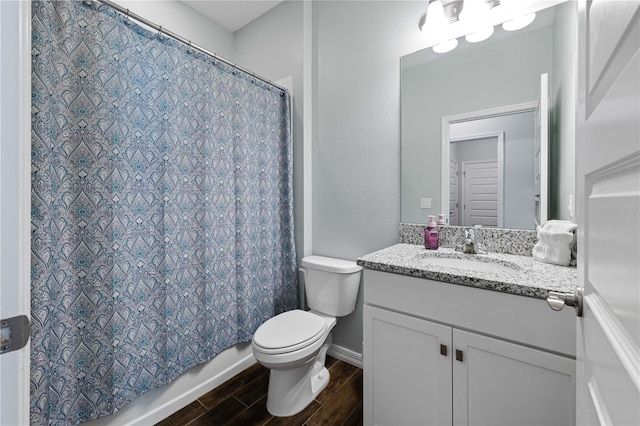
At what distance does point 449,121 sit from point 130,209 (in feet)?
5.59

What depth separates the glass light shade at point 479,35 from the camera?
1380 mm

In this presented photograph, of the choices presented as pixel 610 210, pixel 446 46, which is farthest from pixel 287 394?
pixel 446 46

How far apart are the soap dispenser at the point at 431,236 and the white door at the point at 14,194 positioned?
1.53 metres

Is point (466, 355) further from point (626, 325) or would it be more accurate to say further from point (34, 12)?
point (34, 12)

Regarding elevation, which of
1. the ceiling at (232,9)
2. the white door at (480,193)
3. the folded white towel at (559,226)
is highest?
the ceiling at (232,9)

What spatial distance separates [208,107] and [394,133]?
1121mm

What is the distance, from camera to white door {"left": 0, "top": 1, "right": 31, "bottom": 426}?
49cm

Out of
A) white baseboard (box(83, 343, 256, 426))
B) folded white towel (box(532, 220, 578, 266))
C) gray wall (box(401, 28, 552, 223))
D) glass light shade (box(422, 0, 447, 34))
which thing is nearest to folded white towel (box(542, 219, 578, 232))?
folded white towel (box(532, 220, 578, 266))

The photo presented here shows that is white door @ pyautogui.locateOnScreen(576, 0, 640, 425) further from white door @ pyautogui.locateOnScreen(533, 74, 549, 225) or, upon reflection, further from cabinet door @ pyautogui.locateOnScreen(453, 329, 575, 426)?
white door @ pyautogui.locateOnScreen(533, 74, 549, 225)

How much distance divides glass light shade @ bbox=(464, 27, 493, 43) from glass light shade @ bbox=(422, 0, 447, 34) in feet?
0.50

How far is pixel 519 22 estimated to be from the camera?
51.4 inches

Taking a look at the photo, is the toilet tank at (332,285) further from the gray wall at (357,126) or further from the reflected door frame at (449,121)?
the reflected door frame at (449,121)

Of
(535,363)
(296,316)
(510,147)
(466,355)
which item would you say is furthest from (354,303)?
(510,147)

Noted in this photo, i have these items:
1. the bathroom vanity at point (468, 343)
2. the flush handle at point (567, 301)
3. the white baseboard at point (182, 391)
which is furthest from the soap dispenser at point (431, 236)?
the white baseboard at point (182, 391)
